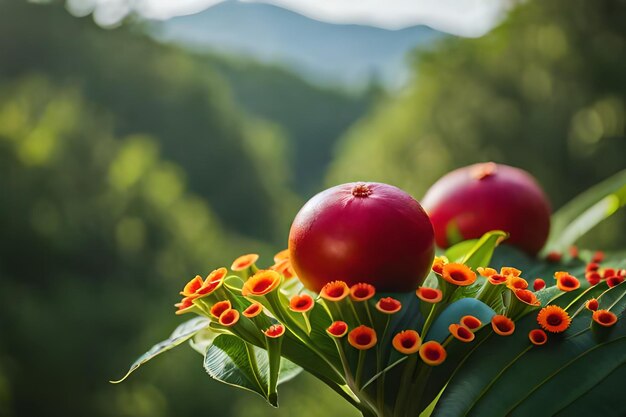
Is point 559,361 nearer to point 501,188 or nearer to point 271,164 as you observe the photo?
point 501,188

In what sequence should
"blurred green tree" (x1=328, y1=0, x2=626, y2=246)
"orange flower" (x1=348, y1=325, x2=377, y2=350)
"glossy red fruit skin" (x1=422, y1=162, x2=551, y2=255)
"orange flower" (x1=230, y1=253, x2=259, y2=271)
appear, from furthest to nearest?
"blurred green tree" (x1=328, y1=0, x2=626, y2=246) < "glossy red fruit skin" (x1=422, y1=162, x2=551, y2=255) < "orange flower" (x1=230, y1=253, x2=259, y2=271) < "orange flower" (x1=348, y1=325, x2=377, y2=350)

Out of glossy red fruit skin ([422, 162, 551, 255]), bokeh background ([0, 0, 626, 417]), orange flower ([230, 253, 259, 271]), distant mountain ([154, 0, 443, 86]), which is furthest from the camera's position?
distant mountain ([154, 0, 443, 86])

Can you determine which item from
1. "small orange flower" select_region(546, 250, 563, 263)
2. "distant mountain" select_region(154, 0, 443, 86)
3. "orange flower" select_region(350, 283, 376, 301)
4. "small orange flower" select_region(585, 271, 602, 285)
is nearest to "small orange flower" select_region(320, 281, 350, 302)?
"orange flower" select_region(350, 283, 376, 301)

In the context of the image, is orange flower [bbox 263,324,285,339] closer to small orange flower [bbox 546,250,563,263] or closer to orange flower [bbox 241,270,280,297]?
orange flower [bbox 241,270,280,297]

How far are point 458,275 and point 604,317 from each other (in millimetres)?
90

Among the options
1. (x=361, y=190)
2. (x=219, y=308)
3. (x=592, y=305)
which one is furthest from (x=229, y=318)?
(x=592, y=305)

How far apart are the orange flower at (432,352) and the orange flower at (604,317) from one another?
0.10m

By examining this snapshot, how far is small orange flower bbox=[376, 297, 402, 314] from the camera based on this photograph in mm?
358

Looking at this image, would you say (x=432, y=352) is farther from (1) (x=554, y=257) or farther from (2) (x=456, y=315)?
(1) (x=554, y=257)

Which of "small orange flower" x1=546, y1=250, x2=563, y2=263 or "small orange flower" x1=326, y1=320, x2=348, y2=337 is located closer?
"small orange flower" x1=326, y1=320, x2=348, y2=337

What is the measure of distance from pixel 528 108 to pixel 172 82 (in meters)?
4.59

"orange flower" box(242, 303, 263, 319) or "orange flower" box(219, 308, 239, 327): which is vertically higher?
"orange flower" box(242, 303, 263, 319)

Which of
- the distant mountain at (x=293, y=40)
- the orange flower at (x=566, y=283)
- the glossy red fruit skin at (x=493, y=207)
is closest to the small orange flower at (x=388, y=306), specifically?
the orange flower at (x=566, y=283)

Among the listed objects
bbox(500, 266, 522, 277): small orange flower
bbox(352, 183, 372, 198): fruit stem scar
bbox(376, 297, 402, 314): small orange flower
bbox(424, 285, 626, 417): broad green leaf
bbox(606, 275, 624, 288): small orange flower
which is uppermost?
bbox(352, 183, 372, 198): fruit stem scar
